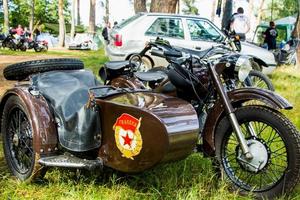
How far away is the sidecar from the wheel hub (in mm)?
496

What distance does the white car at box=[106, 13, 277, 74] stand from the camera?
383 inches

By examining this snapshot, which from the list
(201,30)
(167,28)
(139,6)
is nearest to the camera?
(167,28)

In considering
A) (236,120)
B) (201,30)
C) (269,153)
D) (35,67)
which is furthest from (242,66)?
(201,30)

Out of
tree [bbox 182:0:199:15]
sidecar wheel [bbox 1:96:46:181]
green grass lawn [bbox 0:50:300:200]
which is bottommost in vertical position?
green grass lawn [bbox 0:50:300:200]

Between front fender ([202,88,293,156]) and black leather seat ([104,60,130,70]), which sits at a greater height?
black leather seat ([104,60,130,70])

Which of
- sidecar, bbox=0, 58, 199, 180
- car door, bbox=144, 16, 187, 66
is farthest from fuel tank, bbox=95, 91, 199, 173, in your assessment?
car door, bbox=144, 16, 187, 66

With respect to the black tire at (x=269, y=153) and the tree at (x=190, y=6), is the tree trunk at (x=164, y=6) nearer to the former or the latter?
the black tire at (x=269, y=153)

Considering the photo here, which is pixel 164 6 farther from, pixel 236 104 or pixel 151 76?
pixel 236 104

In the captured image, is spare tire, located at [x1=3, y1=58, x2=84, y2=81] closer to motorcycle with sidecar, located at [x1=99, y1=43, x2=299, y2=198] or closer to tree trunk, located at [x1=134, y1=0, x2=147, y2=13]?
motorcycle with sidecar, located at [x1=99, y1=43, x2=299, y2=198]

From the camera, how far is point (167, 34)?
33.2 ft

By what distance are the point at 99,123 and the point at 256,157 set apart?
1146mm

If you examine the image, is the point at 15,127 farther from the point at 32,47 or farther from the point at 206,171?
the point at 32,47

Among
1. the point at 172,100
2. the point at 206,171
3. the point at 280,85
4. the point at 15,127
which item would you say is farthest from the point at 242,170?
the point at 280,85

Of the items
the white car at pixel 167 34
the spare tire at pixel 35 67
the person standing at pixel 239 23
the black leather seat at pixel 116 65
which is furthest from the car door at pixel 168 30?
the spare tire at pixel 35 67
